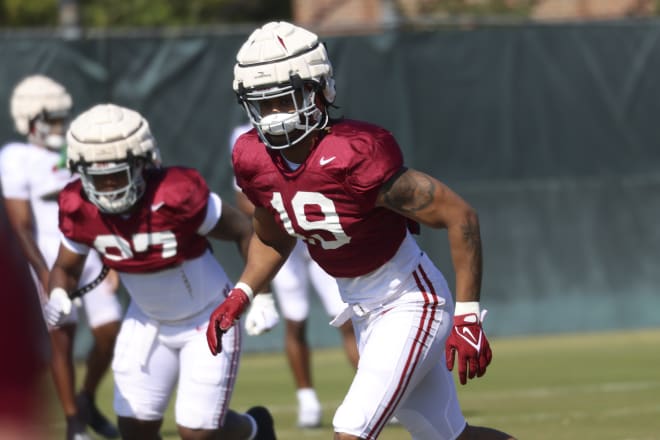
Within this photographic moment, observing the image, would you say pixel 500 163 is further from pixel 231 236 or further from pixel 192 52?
pixel 231 236

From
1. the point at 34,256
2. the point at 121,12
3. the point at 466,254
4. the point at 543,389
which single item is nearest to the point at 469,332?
the point at 466,254

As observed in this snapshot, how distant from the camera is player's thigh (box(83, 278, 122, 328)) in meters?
7.97

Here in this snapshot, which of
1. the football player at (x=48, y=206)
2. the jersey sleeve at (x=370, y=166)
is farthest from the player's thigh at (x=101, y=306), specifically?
the jersey sleeve at (x=370, y=166)

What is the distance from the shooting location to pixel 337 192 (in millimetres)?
4680

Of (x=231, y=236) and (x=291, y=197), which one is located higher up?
(x=291, y=197)

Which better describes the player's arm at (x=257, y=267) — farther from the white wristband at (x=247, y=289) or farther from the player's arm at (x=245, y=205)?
the player's arm at (x=245, y=205)

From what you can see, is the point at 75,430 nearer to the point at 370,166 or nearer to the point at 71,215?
the point at 71,215

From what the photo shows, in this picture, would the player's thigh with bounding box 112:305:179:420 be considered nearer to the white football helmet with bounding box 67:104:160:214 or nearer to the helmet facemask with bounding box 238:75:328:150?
the white football helmet with bounding box 67:104:160:214

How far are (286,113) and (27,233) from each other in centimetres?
337

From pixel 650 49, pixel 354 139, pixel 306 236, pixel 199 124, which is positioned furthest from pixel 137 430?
pixel 650 49

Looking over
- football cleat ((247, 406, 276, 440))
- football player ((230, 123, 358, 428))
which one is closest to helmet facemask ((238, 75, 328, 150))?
football cleat ((247, 406, 276, 440))

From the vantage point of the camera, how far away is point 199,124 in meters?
11.8

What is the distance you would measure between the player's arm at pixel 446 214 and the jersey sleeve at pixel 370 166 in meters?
0.04

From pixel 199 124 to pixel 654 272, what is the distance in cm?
411
